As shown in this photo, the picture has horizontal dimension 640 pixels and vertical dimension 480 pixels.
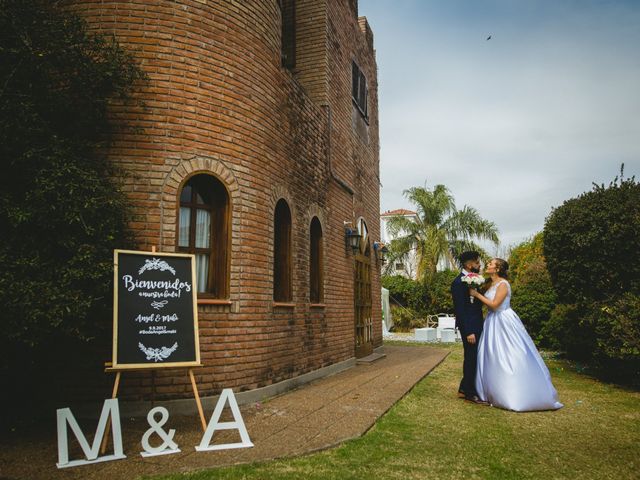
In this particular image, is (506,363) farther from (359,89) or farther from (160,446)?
(359,89)

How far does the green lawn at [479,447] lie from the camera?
3934 mm

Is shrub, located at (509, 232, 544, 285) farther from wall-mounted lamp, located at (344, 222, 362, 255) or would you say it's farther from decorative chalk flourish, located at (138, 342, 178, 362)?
decorative chalk flourish, located at (138, 342, 178, 362)

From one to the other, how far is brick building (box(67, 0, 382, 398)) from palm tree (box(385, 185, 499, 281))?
22.2 m

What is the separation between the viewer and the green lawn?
155 inches

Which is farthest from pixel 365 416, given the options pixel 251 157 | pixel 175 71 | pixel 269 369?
pixel 175 71

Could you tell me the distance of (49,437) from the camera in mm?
4996

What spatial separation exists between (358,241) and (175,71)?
6.20 m

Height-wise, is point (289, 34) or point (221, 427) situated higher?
point (289, 34)

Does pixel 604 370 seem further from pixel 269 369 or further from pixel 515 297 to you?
pixel 269 369

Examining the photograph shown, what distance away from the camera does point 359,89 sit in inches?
525

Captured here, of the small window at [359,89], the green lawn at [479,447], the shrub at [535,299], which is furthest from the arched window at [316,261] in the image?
the shrub at [535,299]

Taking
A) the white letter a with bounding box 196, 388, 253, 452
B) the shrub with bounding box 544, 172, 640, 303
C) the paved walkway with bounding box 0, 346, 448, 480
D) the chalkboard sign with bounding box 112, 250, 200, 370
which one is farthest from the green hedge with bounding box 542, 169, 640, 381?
the chalkboard sign with bounding box 112, 250, 200, 370

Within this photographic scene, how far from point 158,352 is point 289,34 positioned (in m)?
8.52

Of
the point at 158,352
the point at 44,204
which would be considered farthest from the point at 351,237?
the point at 44,204
